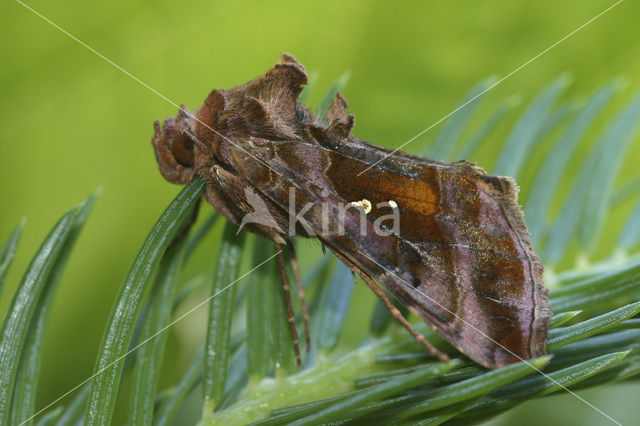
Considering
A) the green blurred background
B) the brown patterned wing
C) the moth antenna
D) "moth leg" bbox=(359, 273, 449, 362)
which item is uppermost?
the green blurred background

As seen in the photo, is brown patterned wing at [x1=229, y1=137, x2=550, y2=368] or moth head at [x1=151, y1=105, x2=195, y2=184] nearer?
brown patterned wing at [x1=229, y1=137, x2=550, y2=368]

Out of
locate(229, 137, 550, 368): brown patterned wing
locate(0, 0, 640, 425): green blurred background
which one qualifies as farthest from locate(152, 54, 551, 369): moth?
locate(0, 0, 640, 425): green blurred background

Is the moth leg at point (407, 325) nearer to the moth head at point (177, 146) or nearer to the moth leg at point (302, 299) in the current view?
the moth leg at point (302, 299)

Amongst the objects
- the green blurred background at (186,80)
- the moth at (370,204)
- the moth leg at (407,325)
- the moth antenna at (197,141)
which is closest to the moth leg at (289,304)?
the moth at (370,204)

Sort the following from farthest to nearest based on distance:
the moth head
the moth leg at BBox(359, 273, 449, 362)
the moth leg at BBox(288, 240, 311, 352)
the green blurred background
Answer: the green blurred background → the moth head → the moth leg at BBox(288, 240, 311, 352) → the moth leg at BBox(359, 273, 449, 362)

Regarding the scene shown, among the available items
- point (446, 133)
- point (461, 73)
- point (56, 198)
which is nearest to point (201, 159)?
point (446, 133)

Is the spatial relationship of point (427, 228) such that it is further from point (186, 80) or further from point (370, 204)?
point (186, 80)

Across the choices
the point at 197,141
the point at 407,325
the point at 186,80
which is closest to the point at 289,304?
the point at 407,325

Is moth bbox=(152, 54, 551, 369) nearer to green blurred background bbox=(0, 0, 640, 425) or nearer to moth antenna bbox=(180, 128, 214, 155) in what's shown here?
moth antenna bbox=(180, 128, 214, 155)
